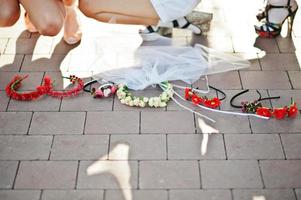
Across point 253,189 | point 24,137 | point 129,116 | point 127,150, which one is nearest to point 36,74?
point 24,137

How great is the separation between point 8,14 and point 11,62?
316mm

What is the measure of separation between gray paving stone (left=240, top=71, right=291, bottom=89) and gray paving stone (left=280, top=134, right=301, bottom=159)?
38 cm

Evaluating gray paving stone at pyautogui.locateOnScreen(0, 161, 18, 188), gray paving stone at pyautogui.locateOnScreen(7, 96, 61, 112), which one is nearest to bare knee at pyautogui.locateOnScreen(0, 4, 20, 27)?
gray paving stone at pyautogui.locateOnScreen(7, 96, 61, 112)

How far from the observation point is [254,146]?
2.09m

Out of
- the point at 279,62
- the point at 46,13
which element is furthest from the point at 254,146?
the point at 46,13

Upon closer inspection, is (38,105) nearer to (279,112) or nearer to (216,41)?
(216,41)

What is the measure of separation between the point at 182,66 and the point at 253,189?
891 millimetres

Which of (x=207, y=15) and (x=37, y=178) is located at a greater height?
(x=207, y=15)

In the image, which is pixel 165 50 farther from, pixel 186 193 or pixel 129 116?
pixel 186 193

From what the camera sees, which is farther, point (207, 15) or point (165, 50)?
point (207, 15)

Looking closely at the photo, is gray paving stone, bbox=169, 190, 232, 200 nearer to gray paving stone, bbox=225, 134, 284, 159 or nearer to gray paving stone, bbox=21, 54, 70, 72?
gray paving stone, bbox=225, 134, 284, 159

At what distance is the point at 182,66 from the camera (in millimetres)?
2500

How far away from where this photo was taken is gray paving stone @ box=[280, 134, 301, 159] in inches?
80.4


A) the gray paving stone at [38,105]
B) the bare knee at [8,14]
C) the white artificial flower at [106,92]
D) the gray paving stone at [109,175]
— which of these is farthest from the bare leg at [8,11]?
the gray paving stone at [109,175]
